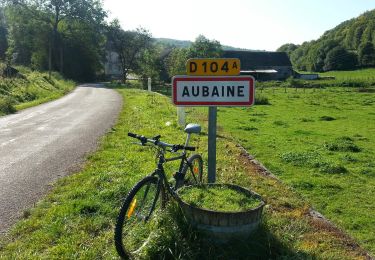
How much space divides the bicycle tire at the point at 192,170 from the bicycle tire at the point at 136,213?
2.40ft

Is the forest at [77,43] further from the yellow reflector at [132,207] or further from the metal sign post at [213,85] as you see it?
the yellow reflector at [132,207]

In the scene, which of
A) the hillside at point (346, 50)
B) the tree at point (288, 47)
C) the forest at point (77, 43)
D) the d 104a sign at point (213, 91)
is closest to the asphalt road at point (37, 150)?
the d 104a sign at point (213, 91)

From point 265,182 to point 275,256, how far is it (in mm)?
3057

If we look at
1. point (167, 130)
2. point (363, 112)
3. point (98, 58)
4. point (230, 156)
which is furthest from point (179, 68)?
point (230, 156)

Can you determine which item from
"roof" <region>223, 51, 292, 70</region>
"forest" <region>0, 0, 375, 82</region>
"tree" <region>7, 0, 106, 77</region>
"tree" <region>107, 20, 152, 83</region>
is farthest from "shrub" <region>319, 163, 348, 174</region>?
"roof" <region>223, 51, 292, 70</region>

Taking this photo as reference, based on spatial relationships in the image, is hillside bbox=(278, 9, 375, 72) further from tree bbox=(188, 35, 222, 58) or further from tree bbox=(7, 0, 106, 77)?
tree bbox=(7, 0, 106, 77)

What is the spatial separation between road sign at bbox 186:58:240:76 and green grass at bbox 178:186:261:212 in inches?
53.3

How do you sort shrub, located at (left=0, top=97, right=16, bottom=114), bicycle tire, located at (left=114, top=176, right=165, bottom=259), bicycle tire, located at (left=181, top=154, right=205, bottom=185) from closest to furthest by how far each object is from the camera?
bicycle tire, located at (left=114, top=176, right=165, bottom=259), bicycle tire, located at (left=181, top=154, right=205, bottom=185), shrub, located at (left=0, top=97, right=16, bottom=114)

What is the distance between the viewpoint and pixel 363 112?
2436 cm

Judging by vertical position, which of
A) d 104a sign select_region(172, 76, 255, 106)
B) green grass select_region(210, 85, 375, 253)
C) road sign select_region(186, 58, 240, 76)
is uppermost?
road sign select_region(186, 58, 240, 76)

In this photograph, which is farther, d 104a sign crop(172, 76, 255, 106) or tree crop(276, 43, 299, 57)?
tree crop(276, 43, 299, 57)

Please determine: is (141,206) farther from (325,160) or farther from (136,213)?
(325,160)

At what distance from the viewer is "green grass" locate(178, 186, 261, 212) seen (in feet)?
13.1

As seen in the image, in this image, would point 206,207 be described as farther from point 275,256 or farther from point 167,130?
point 167,130
